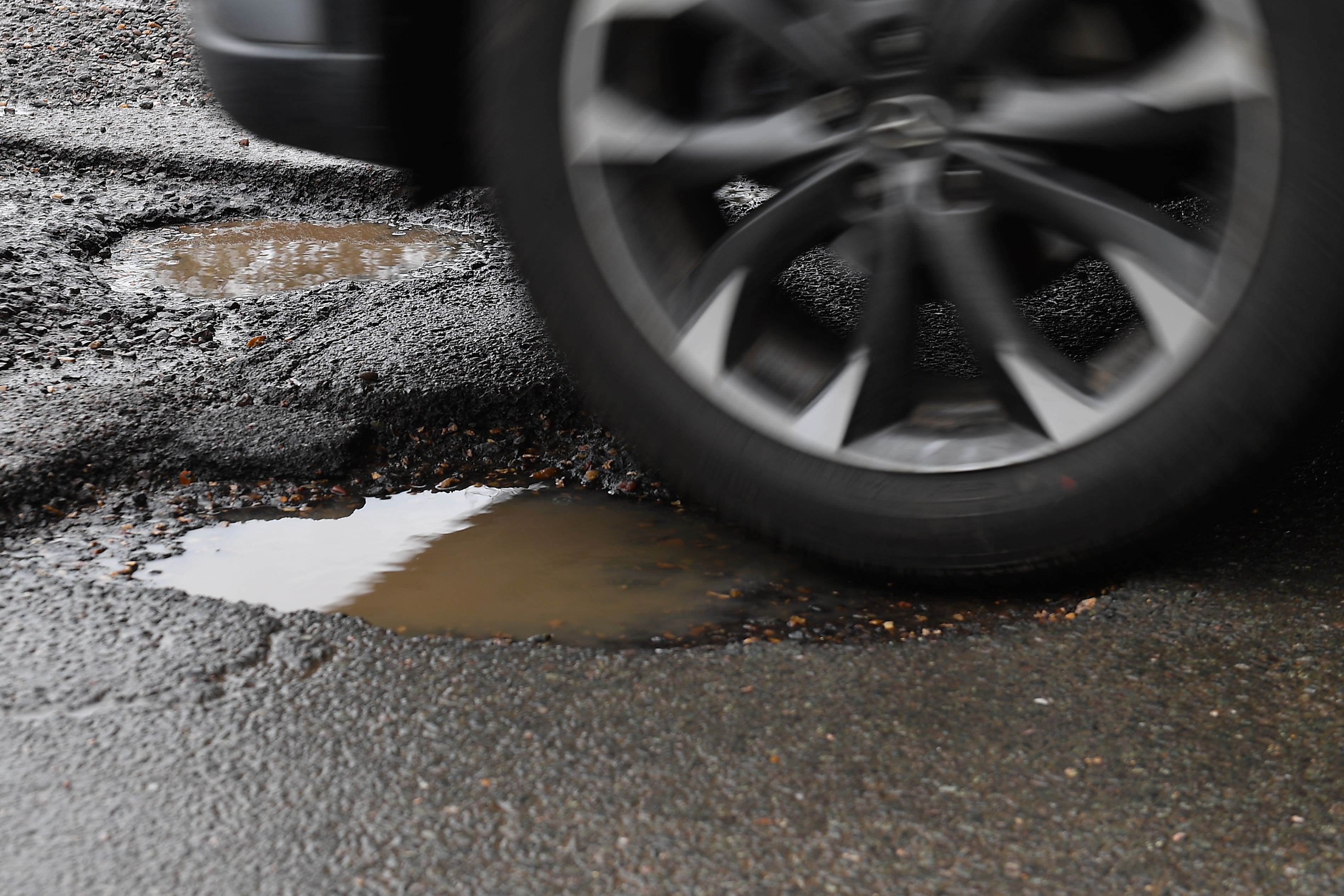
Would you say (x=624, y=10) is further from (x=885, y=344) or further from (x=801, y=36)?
(x=885, y=344)

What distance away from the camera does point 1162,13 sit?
64.8 inches

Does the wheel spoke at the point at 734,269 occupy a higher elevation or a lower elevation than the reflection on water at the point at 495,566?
higher

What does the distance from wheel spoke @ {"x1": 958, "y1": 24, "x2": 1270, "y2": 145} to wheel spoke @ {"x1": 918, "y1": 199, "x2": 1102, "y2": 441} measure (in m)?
0.14

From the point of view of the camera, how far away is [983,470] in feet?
5.81

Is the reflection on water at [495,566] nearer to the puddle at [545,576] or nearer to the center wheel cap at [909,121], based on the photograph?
the puddle at [545,576]

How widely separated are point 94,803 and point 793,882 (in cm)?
85

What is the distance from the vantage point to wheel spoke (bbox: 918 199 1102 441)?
175cm

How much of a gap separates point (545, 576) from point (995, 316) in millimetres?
890

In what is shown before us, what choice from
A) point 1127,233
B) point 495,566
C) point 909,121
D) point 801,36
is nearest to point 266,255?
point 495,566

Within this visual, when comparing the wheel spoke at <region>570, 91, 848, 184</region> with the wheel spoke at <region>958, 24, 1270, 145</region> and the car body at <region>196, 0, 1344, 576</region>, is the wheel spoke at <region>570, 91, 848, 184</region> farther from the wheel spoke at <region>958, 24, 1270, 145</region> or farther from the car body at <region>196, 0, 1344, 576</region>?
the wheel spoke at <region>958, 24, 1270, 145</region>

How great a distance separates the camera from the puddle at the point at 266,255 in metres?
3.37

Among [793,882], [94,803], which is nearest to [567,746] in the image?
[793,882]

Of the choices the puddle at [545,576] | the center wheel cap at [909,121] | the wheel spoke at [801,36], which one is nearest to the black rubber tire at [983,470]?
the puddle at [545,576]

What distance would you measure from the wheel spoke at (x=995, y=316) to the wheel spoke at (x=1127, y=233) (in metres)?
0.08
